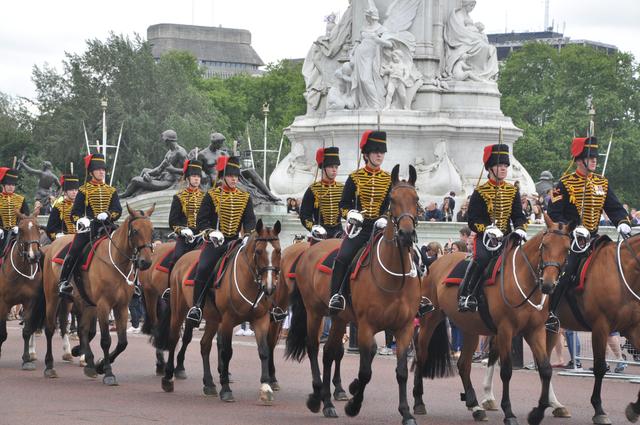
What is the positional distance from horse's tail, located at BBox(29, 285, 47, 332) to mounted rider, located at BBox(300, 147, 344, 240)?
5.54m

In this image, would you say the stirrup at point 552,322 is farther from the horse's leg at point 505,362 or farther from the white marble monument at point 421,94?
the white marble monument at point 421,94

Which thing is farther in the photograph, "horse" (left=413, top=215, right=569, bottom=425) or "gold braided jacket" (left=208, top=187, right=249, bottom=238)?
"gold braided jacket" (left=208, top=187, right=249, bottom=238)

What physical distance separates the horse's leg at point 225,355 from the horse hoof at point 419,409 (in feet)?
8.06

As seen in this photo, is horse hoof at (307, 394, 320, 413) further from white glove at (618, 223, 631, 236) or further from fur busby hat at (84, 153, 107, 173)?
fur busby hat at (84, 153, 107, 173)

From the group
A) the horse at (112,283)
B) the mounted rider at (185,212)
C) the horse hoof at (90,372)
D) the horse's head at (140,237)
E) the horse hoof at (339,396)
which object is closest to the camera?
the horse hoof at (339,396)

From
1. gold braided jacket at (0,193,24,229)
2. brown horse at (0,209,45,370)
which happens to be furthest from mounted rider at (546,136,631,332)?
gold braided jacket at (0,193,24,229)

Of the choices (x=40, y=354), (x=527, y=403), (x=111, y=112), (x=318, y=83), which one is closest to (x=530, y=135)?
(x=111, y=112)

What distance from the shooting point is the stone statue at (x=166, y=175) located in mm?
47000

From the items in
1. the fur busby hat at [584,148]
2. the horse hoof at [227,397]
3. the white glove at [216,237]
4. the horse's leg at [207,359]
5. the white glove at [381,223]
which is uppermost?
the fur busby hat at [584,148]

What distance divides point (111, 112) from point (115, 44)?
5.43m

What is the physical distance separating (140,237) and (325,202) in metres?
2.80

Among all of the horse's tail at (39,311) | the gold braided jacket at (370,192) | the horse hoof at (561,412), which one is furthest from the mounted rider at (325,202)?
the horse's tail at (39,311)

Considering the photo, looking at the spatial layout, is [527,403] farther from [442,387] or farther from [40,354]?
[40,354]

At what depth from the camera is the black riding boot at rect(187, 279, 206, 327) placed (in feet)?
71.3
